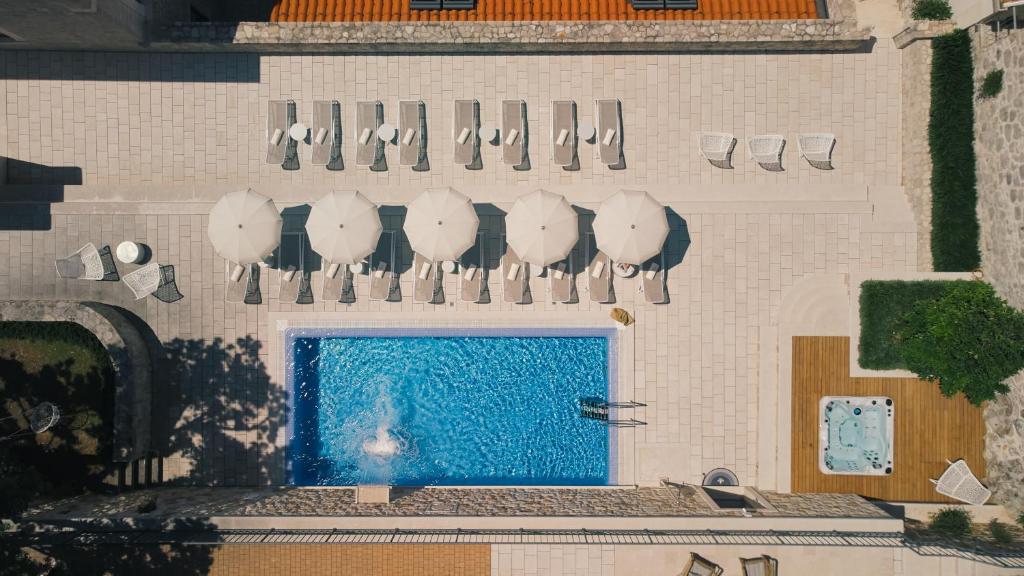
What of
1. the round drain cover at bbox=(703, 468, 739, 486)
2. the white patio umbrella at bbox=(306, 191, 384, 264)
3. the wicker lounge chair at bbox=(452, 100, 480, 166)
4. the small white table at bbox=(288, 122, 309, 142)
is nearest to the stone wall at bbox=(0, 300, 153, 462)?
the white patio umbrella at bbox=(306, 191, 384, 264)

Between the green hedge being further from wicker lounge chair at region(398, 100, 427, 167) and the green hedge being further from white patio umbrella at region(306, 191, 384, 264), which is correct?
white patio umbrella at region(306, 191, 384, 264)

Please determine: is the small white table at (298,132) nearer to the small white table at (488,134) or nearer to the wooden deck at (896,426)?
the small white table at (488,134)

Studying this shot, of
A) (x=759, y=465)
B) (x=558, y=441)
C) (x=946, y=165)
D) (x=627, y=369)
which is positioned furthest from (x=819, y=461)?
(x=946, y=165)

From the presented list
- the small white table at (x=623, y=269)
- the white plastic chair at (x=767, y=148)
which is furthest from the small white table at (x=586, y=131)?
the white plastic chair at (x=767, y=148)

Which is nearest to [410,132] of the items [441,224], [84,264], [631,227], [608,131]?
[441,224]

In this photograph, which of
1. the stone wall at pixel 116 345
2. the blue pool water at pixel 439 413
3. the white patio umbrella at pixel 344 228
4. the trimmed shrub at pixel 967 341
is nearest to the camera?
the trimmed shrub at pixel 967 341
